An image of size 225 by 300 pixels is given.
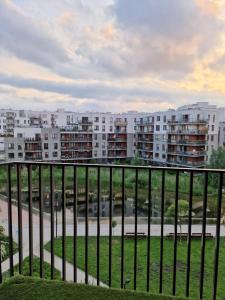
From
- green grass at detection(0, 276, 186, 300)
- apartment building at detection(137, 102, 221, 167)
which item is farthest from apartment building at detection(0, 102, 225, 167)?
green grass at detection(0, 276, 186, 300)

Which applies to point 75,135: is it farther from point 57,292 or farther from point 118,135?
point 57,292

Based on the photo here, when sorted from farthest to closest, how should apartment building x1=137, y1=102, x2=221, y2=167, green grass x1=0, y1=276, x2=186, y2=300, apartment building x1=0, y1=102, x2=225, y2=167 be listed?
1. apartment building x1=0, y1=102, x2=225, y2=167
2. apartment building x1=137, y1=102, x2=221, y2=167
3. green grass x1=0, y1=276, x2=186, y2=300

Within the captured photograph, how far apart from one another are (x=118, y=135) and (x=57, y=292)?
75.9ft

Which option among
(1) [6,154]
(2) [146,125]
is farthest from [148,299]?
(2) [146,125]

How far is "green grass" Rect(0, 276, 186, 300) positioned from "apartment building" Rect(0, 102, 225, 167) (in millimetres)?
14989

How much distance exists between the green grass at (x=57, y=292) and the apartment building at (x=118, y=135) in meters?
15.0

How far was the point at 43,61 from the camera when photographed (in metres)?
6.12

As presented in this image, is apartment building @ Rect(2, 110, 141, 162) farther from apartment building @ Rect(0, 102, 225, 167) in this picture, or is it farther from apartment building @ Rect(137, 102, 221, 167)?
apartment building @ Rect(137, 102, 221, 167)

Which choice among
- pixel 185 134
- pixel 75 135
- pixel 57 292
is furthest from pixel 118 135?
pixel 57 292

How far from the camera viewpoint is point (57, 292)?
64.8 inches

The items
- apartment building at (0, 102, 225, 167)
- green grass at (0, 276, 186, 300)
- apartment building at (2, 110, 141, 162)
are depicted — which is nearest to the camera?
green grass at (0, 276, 186, 300)

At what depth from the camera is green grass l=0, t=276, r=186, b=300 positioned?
1605 mm

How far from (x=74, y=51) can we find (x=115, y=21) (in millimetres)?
1704

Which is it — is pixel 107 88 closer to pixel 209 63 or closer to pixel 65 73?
pixel 65 73
